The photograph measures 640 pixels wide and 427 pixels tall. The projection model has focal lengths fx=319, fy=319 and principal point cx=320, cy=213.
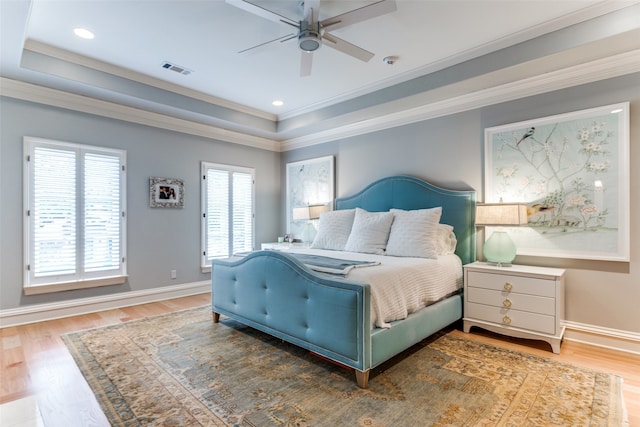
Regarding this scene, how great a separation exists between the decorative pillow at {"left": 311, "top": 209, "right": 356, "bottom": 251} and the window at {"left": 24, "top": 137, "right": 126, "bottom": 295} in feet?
8.36

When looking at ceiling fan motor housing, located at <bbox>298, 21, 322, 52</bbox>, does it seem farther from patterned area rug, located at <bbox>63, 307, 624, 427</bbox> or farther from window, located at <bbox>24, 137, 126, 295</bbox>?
window, located at <bbox>24, 137, 126, 295</bbox>

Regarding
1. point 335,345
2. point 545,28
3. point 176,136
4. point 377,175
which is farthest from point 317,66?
point 335,345

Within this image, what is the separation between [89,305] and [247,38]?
3.55 metres

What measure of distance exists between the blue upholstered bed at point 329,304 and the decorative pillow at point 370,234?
58 centimetres

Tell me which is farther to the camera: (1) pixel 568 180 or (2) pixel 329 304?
(1) pixel 568 180

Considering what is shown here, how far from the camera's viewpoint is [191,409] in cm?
187

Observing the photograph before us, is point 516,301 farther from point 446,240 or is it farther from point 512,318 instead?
point 446,240

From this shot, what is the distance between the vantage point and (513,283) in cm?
286

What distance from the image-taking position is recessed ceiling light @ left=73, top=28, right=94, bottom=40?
2.80 meters

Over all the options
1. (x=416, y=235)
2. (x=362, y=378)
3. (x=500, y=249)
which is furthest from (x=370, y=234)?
(x=362, y=378)

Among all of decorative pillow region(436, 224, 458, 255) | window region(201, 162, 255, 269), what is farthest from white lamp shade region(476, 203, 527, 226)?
window region(201, 162, 255, 269)

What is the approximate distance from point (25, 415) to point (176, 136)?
373 centimetres

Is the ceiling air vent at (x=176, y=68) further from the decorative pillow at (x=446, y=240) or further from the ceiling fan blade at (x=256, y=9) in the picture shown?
the decorative pillow at (x=446, y=240)

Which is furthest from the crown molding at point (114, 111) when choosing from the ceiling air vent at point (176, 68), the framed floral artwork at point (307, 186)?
the ceiling air vent at point (176, 68)
